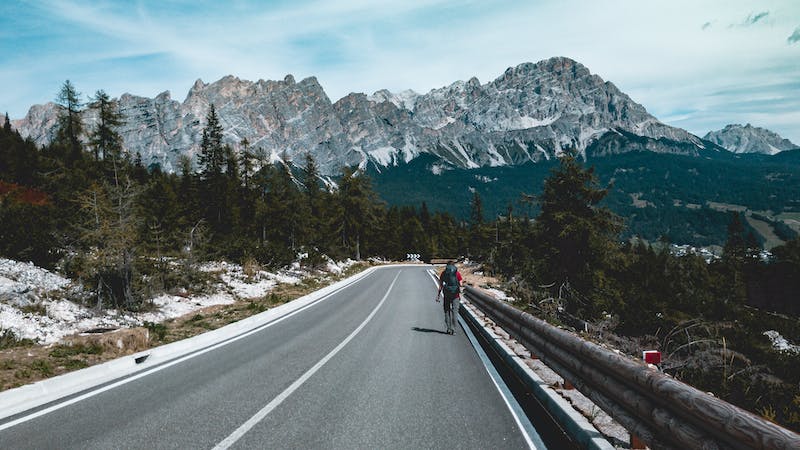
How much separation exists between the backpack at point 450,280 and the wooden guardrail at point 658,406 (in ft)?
18.9

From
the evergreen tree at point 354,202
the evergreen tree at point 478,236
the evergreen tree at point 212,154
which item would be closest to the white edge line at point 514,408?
the evergreen tree at point 212,154

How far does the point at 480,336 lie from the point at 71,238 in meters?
18.1

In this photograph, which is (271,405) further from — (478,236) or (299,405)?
(478,236)

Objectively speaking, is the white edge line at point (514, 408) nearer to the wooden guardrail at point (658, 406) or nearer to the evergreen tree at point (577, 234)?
the wooden guardrail at point (658, 406)

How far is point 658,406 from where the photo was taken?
4113 mm

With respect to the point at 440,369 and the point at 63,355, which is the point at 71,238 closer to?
the point at 63,355

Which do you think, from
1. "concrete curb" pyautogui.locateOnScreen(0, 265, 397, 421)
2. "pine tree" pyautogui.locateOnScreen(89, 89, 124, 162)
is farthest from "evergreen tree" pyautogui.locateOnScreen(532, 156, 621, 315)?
"pine tree" pyautogui.locateOnScreen(89, 89, 124, 162)

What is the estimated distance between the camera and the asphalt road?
4969 millimetres

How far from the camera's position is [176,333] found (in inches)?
509

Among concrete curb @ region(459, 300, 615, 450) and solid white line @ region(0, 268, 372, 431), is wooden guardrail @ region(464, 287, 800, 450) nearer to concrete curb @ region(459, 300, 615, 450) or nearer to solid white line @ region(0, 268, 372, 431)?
concrete curb @ region(459, 300, 615, 450)

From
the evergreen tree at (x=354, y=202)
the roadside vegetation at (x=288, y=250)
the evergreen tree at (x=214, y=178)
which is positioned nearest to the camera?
the roadside vegetation at (x=288, y=250)

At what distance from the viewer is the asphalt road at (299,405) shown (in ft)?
16.3

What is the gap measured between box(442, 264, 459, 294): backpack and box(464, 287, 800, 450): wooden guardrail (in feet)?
18.9

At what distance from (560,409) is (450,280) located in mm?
7817
